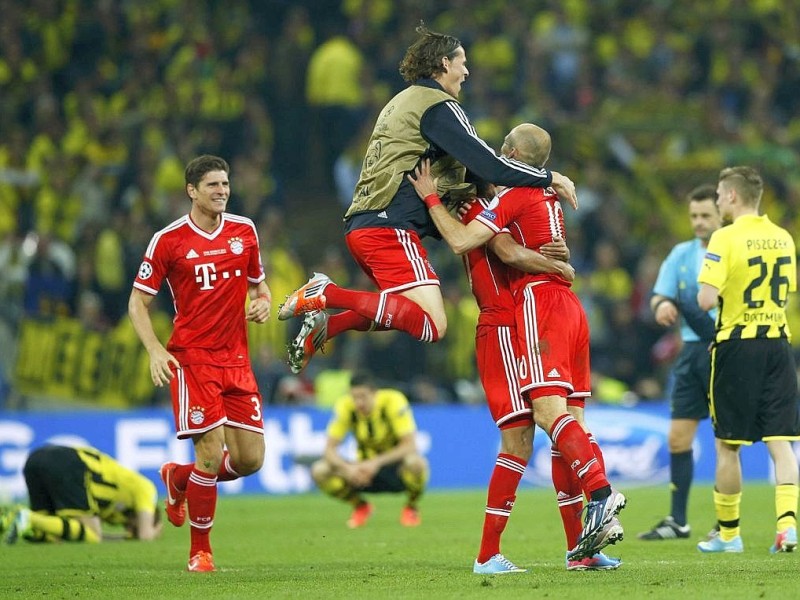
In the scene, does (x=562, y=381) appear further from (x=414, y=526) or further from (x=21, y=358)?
(x=21, y=358)

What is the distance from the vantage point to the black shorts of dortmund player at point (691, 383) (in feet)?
35.8

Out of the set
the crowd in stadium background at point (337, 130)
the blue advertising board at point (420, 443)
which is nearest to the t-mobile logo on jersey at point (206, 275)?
the blue advertising board at point (420, 443)

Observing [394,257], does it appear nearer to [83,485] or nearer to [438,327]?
[438,327]

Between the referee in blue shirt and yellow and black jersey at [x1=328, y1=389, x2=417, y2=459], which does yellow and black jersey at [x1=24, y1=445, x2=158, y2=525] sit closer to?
yellow and black jersey at [x1=328, y1=389, x2=417, y2=459]

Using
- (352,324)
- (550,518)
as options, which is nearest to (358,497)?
(550,518)

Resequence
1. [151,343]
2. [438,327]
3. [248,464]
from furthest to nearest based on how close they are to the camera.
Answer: [248,464]
[151,343]
[438,327]

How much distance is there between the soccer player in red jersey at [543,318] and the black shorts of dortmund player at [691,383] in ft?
9.49

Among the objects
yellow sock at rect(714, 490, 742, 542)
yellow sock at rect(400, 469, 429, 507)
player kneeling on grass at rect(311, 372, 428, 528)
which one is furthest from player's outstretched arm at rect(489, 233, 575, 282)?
yellow sock at rect(400, 469, 429, 507)

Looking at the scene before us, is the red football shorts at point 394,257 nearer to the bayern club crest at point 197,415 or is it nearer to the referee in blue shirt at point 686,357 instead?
the bayern club crest at point 197,415

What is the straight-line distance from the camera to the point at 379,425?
14.1 meters

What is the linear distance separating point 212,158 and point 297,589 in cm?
302

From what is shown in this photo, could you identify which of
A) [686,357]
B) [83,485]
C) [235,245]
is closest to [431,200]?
[235,245]

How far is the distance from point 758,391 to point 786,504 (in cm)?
76

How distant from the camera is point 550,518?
13102mm
